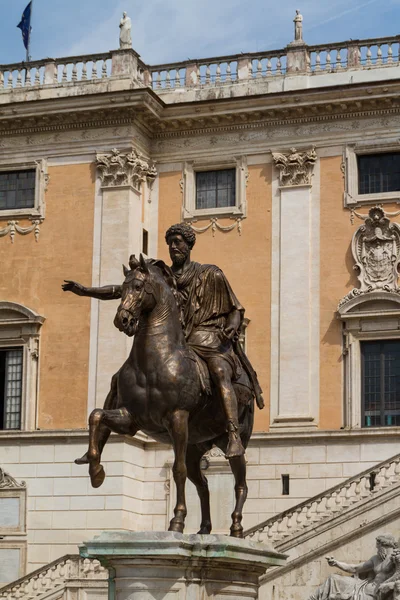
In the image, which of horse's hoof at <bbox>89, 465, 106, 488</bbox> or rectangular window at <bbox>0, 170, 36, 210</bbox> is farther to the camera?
rectangular window at <bbox>0, 170, 36, 210</bbox>

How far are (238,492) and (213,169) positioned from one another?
21.6 meters

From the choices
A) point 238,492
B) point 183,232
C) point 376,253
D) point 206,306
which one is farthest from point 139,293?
point 376,253

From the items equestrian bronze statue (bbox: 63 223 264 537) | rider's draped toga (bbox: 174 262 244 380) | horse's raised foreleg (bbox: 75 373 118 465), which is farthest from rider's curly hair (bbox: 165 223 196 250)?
horse's raised foreleg (bbox: 75 373 118 465)

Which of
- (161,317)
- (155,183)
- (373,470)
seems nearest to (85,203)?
(155,183)

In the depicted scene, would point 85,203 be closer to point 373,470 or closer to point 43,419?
point 43,419

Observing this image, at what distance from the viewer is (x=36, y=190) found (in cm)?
3438

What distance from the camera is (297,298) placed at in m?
32.3

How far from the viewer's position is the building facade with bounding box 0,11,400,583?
A: 31.5 meters

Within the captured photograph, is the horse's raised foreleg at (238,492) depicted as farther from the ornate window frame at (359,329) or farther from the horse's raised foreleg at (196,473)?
the ornate window frame at (359,329)

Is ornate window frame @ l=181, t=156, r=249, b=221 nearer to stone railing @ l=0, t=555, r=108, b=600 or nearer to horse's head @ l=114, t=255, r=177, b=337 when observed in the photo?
stone railing @ l=0, t=555, r=108, b=600

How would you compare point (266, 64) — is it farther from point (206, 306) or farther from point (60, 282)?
Answer: point (206, 306)

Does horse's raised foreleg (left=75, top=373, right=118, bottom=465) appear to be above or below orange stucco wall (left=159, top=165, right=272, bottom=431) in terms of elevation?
below

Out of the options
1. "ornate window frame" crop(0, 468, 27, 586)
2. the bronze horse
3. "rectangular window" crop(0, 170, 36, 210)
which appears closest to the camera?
the bronze horse

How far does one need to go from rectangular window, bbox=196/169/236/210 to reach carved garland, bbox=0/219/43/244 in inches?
164
